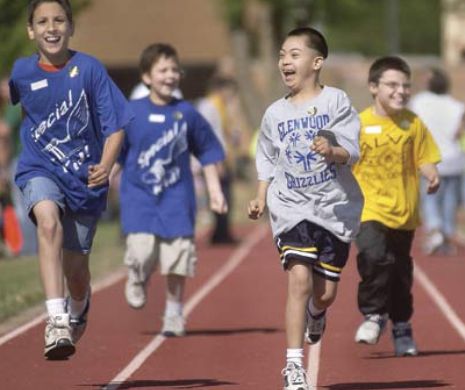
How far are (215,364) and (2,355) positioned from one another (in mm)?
1415


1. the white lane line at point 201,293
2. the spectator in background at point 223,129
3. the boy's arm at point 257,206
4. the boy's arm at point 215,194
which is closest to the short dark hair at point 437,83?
the spectator in background at point 223,129

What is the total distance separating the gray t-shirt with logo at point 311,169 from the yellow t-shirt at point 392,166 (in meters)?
1.87

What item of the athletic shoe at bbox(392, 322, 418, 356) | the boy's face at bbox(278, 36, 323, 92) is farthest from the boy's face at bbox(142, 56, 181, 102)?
the boy's face at bbox(278, 36, 323, 92)

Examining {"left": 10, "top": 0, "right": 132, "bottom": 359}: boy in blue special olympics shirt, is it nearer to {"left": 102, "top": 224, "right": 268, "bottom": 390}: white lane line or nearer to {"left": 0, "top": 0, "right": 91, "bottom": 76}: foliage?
{"left": 102, "top": 224, "right": 268, "bottom": 390}: white lane line

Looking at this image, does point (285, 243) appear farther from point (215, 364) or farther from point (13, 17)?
point (13, 17)

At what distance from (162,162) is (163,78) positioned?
61 cm

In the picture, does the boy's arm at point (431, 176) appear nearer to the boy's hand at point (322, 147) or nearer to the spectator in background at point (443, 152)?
the boy's hand at point (322, 147)

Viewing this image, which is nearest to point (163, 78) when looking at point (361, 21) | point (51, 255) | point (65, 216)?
point (65, 216)

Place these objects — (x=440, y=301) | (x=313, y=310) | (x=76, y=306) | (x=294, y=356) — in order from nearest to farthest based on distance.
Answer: (x=294, y=356)
(x=313, y=310)
(x=76, y=306)
(x=440, y=301)

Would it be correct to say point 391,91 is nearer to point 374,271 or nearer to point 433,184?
point 433,184

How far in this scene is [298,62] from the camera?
9.27 metres

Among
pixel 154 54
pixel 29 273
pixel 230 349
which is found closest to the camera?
pixel 230 349

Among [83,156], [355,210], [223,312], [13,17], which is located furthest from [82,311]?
[13,17]

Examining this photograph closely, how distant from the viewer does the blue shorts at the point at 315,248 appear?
914cm
